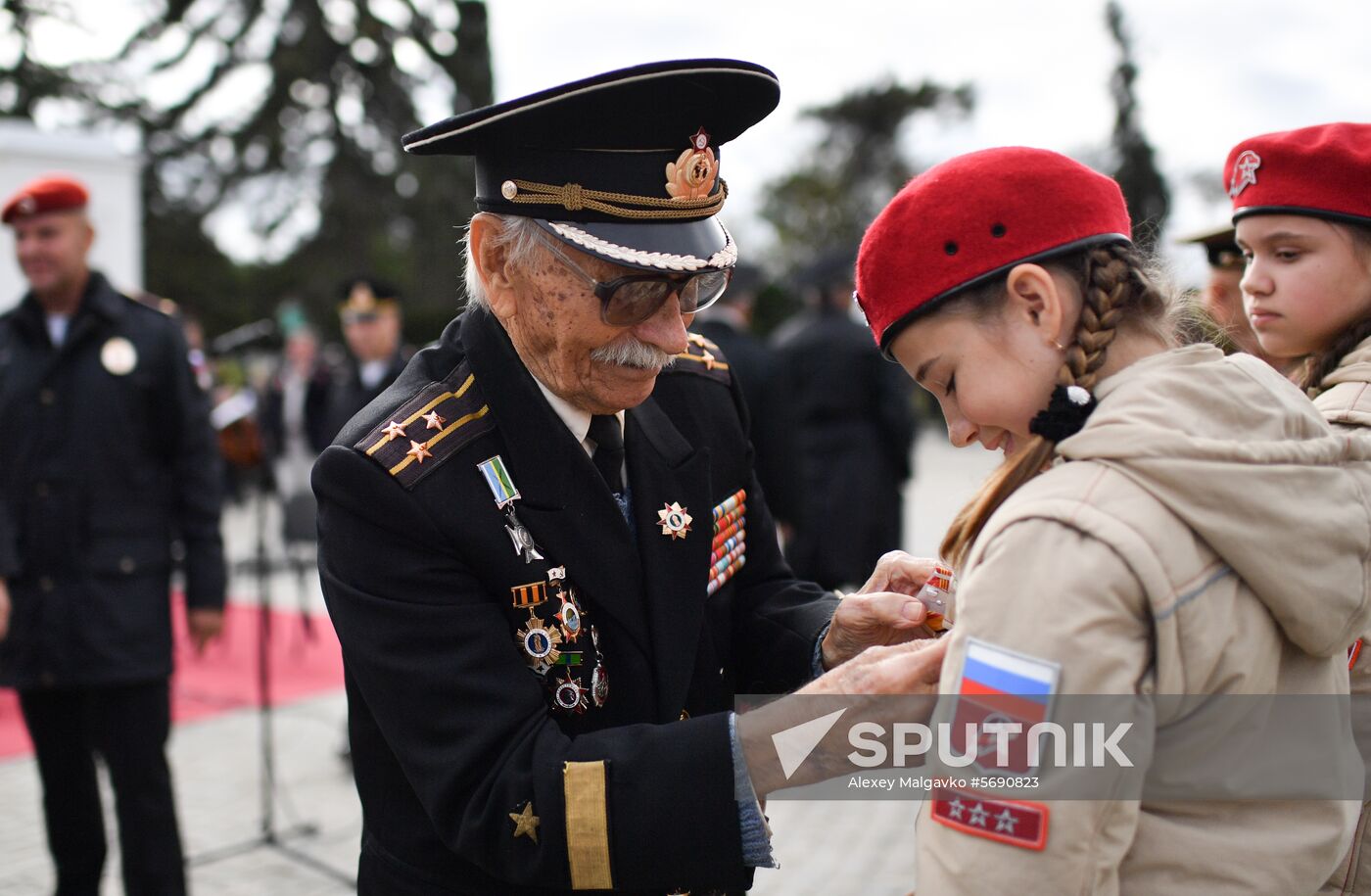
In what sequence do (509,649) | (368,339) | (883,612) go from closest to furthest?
(509,649) < (883,612) < (368,339)

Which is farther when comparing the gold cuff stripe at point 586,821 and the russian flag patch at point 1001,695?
the gold cuff stripe at point 586,821

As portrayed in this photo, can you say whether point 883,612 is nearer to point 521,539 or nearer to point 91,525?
point 521,539

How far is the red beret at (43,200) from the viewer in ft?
12.4

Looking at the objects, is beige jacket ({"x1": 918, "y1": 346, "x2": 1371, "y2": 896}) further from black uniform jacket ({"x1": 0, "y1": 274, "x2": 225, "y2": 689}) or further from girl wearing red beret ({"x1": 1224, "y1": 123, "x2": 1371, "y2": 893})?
black uniform jacket ({"x1": 0, "y1": 274, "x2": 225, "y2": 689})

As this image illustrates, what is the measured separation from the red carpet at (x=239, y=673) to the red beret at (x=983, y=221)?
17.3 feet

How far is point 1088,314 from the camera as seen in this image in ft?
4.49

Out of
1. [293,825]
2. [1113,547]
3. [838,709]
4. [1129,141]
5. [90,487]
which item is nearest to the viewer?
[1113,547]

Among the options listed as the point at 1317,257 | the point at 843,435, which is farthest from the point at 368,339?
the point at 1317,257

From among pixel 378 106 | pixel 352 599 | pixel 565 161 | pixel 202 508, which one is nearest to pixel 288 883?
pixel 202 508

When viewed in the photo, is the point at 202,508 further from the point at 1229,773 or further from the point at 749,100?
the point at 1229,773

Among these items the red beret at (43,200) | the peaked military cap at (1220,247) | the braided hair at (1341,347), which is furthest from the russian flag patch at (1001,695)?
the red beret at (43,200)

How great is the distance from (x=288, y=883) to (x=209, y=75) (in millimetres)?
20559

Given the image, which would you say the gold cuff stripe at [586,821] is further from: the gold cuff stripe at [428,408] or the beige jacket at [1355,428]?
the beige jacket at [1355,428]

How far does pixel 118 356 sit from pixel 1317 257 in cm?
350
